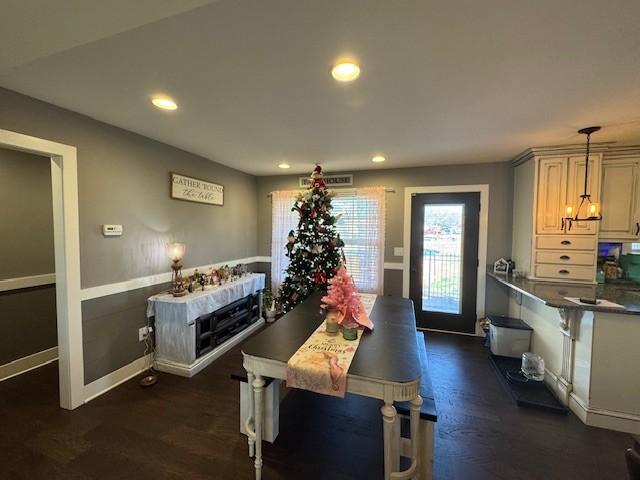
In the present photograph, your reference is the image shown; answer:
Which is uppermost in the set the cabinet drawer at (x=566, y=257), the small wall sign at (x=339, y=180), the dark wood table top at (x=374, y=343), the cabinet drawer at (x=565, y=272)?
the small wall sign at (x=339, y=180)

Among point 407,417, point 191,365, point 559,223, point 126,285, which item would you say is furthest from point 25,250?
point 559,223

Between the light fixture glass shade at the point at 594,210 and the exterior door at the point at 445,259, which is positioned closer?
the light fixture glass shade at the point at 594,210

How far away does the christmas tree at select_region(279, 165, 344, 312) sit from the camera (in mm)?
3479

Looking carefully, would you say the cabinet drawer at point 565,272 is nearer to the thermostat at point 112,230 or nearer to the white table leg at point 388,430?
the white table leg at point 388,430

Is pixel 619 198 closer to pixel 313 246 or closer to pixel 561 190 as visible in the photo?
pixel 561 190

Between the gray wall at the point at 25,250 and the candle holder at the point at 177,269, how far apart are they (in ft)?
4.46

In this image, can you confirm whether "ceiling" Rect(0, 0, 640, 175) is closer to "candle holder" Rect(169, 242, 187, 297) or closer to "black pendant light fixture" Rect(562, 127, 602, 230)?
"black pendant light fixture" Rect(562, 127, 602, 230)

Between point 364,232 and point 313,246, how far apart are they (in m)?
0.97

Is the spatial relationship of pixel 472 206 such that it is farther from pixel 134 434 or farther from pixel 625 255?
pixel 134 434

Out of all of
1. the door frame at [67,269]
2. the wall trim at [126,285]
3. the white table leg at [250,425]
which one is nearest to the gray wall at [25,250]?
the door frame at [67,269]

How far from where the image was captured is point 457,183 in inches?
145

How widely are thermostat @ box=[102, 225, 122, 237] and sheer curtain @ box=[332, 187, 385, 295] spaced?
2743 millimetres

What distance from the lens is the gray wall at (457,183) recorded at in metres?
3.54

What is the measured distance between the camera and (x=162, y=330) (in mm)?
2727
